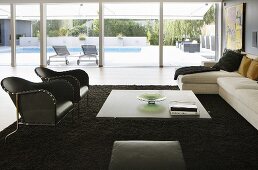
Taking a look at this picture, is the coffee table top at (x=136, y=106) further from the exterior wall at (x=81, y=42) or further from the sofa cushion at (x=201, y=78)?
the exterior wall at (x=81, y=42)

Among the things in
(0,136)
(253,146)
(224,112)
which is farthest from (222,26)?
(0,136)

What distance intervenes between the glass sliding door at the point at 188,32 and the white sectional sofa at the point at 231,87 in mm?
5960

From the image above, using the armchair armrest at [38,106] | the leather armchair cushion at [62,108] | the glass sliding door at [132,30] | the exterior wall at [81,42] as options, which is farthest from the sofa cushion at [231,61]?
the exterior wall at [81,42]

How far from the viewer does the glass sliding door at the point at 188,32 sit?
1346 centimetres

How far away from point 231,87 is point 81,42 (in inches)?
358

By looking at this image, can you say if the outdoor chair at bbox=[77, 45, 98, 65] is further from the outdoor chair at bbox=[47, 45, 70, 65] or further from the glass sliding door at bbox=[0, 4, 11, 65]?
the glass sliding door at bbox=[0, 4, 11, 65]

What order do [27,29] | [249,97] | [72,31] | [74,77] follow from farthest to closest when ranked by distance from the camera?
[72,31]
[27,29]
[74,77]
[249,97]

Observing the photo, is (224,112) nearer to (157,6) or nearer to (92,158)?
(92,158)

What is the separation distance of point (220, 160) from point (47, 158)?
181 centimetres

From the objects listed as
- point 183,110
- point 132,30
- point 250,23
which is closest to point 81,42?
point 132,30

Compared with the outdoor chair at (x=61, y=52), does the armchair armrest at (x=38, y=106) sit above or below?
below

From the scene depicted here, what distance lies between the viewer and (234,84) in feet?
19.9

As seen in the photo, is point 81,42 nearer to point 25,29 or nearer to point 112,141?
point 25,29

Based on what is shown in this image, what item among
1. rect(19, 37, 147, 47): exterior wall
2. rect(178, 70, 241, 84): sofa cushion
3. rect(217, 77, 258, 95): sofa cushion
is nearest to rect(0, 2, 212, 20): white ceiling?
rect(19, 37, 147, 47): exterior wall
